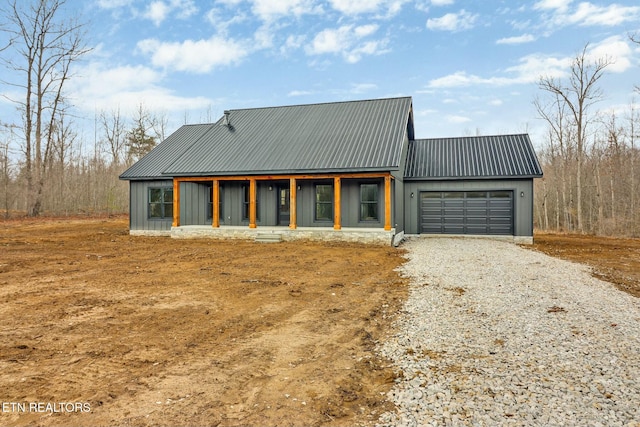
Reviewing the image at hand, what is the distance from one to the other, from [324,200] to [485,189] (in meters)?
6.88

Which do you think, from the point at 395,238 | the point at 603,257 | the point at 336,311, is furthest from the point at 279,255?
the point at 603,257

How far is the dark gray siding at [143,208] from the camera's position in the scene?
16.2m

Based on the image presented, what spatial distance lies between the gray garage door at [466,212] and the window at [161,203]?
37.8ft

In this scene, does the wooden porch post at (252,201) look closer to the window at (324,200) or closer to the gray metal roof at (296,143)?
the gray metal roof at (296,143)

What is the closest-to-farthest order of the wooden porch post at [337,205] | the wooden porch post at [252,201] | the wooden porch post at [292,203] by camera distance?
the wooden porch post at [337,205] < the wooden porch post at [292,203] < the wooden porch post at [252,201]

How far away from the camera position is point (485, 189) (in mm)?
14938

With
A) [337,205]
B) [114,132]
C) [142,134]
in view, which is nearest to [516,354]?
[337,205]

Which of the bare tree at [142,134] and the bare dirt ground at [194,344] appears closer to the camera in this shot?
the bare dirt ground at [194,344]

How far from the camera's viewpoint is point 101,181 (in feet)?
113

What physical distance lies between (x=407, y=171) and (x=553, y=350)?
12659mm

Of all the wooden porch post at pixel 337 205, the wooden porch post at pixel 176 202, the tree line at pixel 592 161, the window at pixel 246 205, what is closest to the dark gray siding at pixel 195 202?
the wooden porch post at pixel 176 202

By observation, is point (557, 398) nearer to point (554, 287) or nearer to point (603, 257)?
point (554, 287)

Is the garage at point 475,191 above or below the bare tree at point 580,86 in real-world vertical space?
below

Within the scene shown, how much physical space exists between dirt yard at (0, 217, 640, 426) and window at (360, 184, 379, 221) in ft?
16.0
